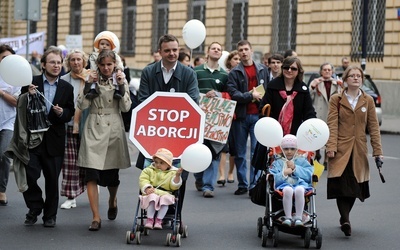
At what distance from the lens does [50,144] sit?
34.5 feet

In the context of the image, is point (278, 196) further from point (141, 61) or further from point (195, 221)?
point (141, 61)

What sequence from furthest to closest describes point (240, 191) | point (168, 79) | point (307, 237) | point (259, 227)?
point (240, 191), point (168, 79), point (259, 227), point (307, 237)

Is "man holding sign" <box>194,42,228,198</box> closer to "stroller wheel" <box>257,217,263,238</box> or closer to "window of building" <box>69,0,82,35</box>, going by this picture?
"stroller wheel" <box>257,217,263,238</box>

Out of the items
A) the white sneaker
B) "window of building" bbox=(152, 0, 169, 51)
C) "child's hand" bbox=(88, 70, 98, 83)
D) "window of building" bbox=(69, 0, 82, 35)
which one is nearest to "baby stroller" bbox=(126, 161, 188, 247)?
"child's hand" bbox=(88, 70, 98, 83)

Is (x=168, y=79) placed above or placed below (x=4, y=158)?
above

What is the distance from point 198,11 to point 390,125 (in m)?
14.1

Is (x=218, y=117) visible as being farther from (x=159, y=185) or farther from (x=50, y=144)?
(x=159, y=185)

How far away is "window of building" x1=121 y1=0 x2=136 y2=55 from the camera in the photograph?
4634 cm

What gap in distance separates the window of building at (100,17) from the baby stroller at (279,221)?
3900cm

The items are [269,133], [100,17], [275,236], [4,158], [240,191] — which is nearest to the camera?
[275,236]

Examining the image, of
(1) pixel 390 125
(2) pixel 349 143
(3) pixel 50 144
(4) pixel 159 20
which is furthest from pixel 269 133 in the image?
(4) pixel 159 20

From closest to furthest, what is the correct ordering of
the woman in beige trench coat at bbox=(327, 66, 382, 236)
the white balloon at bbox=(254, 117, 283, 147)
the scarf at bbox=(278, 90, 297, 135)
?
the white balloon at bbox=(254, 117, 283, 147) < the woman in beige trench coat at bbox=(327, 66, 382, 236) < the scarf at bbox=(278, 90, 297, 135)

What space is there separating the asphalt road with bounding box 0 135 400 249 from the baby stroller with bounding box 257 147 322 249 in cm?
13

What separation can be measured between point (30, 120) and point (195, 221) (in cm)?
205
